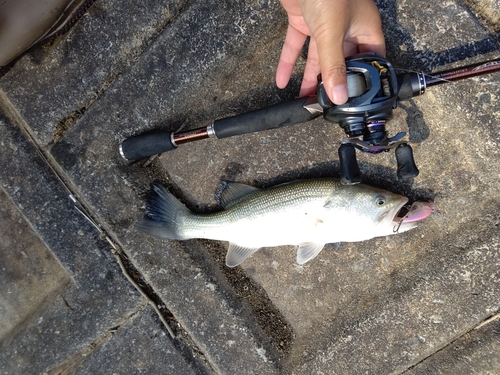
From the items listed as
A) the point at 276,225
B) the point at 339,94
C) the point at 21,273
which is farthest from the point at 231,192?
the point at 21,273

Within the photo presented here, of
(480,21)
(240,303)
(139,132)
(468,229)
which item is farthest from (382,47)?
(240,303)

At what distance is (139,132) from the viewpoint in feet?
8.70

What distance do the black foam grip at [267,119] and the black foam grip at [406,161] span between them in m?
0.52

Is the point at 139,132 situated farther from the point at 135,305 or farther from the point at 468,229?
the point at 468,229

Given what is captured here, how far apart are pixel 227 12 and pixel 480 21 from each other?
1.60m

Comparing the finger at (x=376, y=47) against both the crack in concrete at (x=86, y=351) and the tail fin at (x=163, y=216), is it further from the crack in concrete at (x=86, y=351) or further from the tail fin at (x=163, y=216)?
the crack in concrete at (x=86, y=351)

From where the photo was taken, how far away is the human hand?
1819mm

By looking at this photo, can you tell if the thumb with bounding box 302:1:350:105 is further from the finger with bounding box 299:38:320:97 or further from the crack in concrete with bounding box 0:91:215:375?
the crack in concrete with bounding box 0:91:215:375

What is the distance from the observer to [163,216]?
2615 millimetres

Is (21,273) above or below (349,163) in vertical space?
below

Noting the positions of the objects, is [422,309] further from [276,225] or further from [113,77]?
[113,77]

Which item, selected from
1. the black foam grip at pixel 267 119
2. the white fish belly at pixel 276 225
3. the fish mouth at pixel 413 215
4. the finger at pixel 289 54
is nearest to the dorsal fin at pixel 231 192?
the white fish belly at pixel 276 225

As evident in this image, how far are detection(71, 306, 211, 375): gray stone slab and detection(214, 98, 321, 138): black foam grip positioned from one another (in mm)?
1444

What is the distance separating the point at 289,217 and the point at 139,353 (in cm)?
150
